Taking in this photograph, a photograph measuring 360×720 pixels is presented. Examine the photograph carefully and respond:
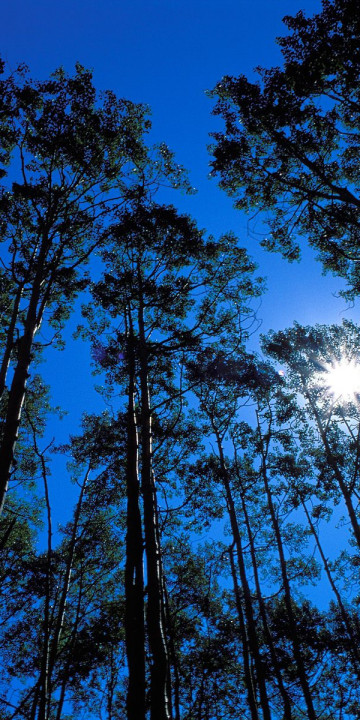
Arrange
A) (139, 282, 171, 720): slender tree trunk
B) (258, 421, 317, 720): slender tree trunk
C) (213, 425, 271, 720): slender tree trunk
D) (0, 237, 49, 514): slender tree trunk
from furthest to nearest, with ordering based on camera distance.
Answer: (258, 421, 317, 720): slender tree trunk → (213, 425, 271, 720): slender tree trunk → (139, 282, 171, 720): slender tree trunk → (0, 237, 49, 514): slender tree trunk

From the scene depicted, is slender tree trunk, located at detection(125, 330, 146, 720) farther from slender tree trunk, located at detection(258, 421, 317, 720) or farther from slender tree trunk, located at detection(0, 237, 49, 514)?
slender tree trunk, located at detection(258, 421, 317, 720)

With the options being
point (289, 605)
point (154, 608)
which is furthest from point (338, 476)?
point (154, 608)

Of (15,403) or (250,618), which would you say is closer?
(15,403)

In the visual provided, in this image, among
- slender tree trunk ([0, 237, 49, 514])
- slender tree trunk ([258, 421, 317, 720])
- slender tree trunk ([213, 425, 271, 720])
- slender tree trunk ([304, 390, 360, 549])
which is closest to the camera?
slender tree trunk ([0, 237, 49, 514])

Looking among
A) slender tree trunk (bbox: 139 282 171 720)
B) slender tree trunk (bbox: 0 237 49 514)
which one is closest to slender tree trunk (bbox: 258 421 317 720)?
slender tree trunk (bbox: 139 282 171 720)

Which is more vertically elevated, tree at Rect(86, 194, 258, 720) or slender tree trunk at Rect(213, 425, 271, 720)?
tree at Rect(86, 194, 258, 720)

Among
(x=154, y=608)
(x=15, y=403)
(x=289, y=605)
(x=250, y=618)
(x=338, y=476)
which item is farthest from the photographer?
(x=338, y=476)

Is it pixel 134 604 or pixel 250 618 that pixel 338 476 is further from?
pixel 134 604

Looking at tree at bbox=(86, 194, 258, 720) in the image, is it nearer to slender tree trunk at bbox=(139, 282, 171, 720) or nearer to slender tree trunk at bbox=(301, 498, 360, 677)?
slender tree trunk at bbox=(139, 282, 171, 720)

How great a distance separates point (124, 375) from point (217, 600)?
10.7 metres

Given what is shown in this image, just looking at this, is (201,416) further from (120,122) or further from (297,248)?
(120,122)

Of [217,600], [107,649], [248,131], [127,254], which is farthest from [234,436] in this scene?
[248,131]

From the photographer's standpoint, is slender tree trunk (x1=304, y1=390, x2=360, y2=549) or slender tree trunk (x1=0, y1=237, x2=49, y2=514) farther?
slender tree trunk (x1=304, y1=390, x2=360, y2=549)

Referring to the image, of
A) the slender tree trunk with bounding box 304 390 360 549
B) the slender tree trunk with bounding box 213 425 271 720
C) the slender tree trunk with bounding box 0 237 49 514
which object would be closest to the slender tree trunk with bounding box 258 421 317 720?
the slender tree trunk with bounding box 213 425 271 720
